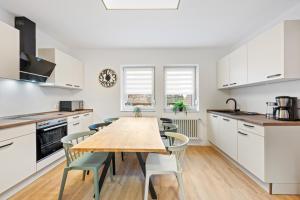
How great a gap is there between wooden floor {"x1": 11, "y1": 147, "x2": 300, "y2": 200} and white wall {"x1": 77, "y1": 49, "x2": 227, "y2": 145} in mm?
1642

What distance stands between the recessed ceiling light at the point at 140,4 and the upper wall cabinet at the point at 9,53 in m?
1.34

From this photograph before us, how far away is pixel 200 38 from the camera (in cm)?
368

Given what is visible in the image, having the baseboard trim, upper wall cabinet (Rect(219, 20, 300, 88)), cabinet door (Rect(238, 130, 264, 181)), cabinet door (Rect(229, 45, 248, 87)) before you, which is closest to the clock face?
the baseboard trim

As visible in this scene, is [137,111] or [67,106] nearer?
[67,106]

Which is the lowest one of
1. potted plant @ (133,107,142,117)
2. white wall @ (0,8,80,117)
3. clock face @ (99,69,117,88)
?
potted plant @ (133,107,142,117)

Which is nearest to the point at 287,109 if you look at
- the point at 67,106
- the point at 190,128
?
the point at 190,128

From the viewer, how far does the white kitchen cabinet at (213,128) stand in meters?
3.76

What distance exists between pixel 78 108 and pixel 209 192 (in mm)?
3396

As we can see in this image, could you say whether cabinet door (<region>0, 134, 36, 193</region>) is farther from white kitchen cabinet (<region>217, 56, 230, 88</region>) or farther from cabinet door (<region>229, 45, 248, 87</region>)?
white kitchen cabinet (<region>217, 56, 230, 88</region>)

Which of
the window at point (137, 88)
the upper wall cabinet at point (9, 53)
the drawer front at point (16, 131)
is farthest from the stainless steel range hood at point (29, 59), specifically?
the window at point (137, 88)

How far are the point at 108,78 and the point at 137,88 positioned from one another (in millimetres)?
808

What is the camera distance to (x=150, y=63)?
14.5 feet

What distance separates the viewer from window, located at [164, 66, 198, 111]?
4574mm

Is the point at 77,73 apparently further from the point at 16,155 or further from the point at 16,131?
the point at 16,155
